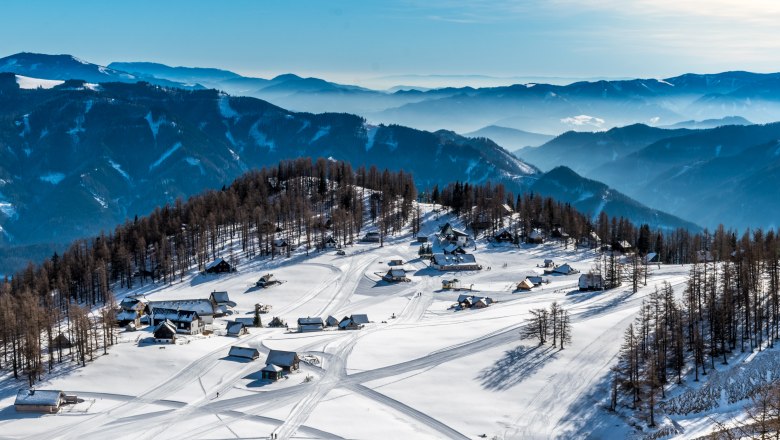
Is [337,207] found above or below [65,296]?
above

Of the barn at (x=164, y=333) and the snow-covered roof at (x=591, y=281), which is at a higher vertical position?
the snow-covered roof at (x=591, y=281)

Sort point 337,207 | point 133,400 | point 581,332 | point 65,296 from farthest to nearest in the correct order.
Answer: point 337,207 → point 65,296 → point 581,332 → point 133,400

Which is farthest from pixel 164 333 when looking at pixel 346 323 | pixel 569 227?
pixel 569 227

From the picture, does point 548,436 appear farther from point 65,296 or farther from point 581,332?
point 65,296

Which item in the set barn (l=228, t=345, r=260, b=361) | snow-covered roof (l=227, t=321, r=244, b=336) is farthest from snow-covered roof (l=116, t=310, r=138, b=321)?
barn (l=228, t=345, r=260, b=361)

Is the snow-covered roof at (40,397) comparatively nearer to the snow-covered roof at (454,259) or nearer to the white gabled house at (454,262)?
the white gabled house at (454,262)

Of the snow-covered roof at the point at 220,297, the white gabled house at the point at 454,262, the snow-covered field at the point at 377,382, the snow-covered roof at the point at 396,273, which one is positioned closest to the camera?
the snow-covered field at the point at 377,382

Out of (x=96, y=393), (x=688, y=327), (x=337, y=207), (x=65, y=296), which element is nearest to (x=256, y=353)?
(x=96, y=393)

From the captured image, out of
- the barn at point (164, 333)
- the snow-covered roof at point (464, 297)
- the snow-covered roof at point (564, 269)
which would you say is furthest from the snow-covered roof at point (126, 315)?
the snow-covered roof at point (564, 269)
